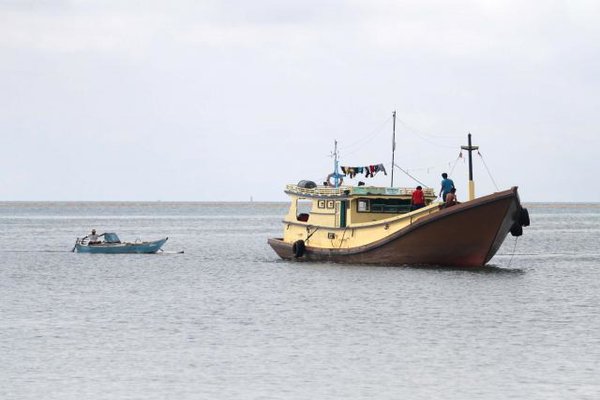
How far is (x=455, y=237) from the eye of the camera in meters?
55.0

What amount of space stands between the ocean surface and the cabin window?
2893mm

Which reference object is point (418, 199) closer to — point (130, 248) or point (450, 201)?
point (450, 201)

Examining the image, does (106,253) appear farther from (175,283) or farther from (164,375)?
(164,375)

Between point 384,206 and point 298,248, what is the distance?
6.14 metres

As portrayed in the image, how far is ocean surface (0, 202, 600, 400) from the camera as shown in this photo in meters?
29.6

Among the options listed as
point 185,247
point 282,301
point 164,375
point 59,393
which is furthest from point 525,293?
point 185,247

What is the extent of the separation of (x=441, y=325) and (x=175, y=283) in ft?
65.7

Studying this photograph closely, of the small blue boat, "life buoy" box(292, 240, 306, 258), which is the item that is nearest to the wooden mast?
"life buoy" box(292, 240, 306, 258)

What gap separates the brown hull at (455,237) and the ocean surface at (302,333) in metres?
0.68

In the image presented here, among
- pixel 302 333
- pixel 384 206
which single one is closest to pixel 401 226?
pixel 384 206

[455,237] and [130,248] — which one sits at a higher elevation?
[455,237]

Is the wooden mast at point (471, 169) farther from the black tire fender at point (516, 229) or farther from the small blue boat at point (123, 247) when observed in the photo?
the small blue boat at point (123, 247)

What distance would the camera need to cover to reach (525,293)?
4941 cm

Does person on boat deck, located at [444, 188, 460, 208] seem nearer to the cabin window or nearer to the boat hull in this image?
the cabin window
